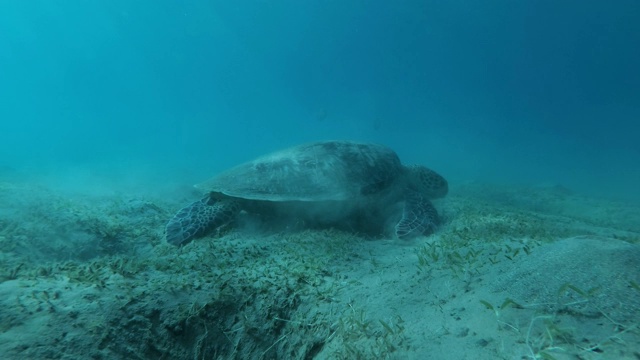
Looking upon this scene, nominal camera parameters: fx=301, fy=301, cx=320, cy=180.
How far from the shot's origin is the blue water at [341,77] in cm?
5869

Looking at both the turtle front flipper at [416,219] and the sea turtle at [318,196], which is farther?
the sea turtle at [318,196]

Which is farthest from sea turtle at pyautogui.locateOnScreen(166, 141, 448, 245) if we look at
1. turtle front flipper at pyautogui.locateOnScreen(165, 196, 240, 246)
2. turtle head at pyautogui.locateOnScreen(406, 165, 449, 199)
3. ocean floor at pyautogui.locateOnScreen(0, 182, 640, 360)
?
ocean floor at pyautogui.locateOnScreen(0, 182, 640, 360)

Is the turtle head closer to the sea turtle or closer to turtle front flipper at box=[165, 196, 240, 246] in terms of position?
the sea turtle

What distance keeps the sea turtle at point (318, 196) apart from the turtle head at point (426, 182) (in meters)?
1.00

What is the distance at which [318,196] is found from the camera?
5.17 meters

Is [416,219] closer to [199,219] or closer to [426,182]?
[426,182]

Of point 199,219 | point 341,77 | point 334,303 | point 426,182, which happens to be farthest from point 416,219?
point 341,77

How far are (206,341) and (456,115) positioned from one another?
99580 millimetres

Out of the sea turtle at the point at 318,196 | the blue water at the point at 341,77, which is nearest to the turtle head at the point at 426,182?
the sea turtle at the point at 318,196

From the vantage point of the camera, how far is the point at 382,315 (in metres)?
2.16

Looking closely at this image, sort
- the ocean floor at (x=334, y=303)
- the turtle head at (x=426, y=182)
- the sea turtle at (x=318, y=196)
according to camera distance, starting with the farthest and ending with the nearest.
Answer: the turtle head at (x=426, y=182)
the sea turtle at (x=318, y=196)
the ocean floor at (x=334, y=303)

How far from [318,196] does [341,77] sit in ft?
340

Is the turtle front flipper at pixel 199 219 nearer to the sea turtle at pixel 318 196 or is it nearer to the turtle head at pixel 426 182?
the sea turtle at pixel 318 196

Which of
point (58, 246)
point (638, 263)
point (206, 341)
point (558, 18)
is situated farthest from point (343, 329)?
point (558, 18)
